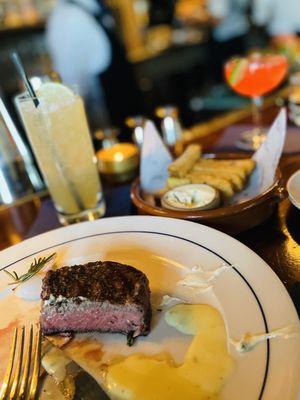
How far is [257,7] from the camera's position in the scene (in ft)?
17.1

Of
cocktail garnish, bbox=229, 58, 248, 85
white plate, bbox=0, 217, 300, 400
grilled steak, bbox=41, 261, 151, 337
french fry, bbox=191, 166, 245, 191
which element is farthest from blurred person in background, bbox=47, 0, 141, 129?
grilled steak, bbox=41, 261, 151, 337

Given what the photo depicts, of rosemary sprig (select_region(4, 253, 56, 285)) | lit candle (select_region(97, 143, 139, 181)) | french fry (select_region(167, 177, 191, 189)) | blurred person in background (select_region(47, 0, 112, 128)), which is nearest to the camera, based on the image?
rosemary sprig (select_region(4, 253, 56, 285))

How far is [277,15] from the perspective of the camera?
5.19 metres

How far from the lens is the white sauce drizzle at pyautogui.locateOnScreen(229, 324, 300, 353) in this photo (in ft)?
1.88

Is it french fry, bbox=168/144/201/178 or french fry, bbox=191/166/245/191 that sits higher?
french fry, bbox=168/144/201/178

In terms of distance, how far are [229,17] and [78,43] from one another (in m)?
2.42

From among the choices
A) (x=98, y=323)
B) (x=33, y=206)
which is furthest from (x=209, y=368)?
(x=33, y=206)

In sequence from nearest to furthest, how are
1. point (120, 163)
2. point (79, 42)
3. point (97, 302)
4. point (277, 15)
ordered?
point (97, 302) < point (120, 163) < point (79, 42) < point (277, 15)

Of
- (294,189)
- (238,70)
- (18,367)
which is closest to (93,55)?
(238,70)

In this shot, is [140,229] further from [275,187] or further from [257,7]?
[257,7]

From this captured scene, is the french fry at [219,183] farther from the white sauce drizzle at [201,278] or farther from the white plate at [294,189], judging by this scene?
the white sauce drizzle at [201,278]

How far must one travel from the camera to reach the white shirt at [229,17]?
4.87 m

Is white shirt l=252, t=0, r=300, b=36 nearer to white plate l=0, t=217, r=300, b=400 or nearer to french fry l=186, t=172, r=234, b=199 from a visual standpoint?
french fry l=186, t=172, r=234, b=199

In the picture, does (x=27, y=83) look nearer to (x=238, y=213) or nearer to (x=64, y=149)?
(x=64, y=149)
